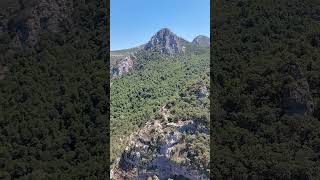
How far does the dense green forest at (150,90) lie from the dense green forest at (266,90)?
2.57m

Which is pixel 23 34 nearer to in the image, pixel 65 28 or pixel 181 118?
pixel 65 28

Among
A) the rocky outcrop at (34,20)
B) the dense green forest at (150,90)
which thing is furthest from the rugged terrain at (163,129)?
the rocky outcrop at (34,20)

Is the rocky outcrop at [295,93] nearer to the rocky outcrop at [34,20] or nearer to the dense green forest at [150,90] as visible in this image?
the dense green forest at [150,90]

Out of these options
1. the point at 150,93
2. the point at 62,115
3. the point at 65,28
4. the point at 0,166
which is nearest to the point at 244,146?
the point at 62,115

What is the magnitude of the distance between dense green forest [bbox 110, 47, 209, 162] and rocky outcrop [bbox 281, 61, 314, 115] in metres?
4.15

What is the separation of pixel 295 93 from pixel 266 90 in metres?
1.20

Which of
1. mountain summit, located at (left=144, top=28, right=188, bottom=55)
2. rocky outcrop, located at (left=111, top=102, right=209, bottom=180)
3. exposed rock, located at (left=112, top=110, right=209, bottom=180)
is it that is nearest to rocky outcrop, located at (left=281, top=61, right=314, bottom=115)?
rocky outcrop, located at (left=111, top=102, right=209, bottom=180)

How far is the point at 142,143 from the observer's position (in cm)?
2500

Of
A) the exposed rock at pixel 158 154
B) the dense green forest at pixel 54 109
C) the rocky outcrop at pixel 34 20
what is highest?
the rocky outcrop at pixel 34 20

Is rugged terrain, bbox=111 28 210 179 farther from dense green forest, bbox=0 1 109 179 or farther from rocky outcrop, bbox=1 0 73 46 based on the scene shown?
rocky outcrop, bbox=1 0 73 46

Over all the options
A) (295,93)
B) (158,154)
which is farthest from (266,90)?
(158,154)

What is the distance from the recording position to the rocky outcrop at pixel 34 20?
25719 millimetres

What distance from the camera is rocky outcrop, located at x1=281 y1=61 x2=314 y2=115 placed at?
2134 centimetres

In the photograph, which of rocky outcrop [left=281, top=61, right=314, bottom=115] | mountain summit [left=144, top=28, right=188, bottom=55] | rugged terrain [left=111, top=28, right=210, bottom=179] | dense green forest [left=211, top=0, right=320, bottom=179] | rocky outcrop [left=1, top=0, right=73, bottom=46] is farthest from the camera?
mountain summit [left=144, top=28, right=188, bottom=55]
